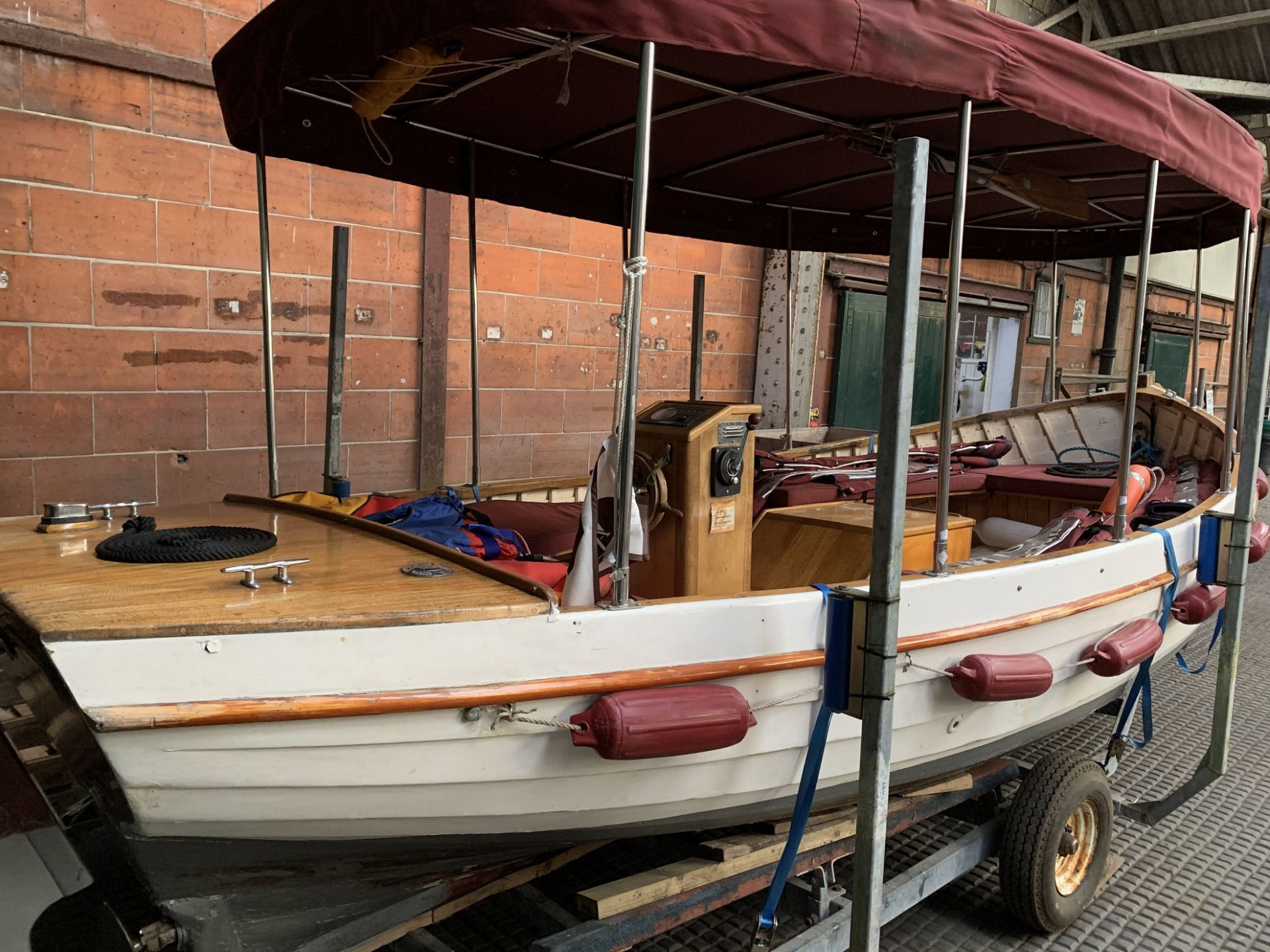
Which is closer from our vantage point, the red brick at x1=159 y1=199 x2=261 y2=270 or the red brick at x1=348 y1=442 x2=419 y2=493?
the red brick at x1=159 y1=199 x2=261 y2=270

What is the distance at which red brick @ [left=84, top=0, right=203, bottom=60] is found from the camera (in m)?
4.11

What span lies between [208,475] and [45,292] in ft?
3.72

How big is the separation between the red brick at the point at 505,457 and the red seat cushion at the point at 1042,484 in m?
2.99

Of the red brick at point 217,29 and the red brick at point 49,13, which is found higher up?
the red brick at point 217,29

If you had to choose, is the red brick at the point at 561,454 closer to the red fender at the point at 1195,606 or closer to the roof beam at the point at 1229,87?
the red fender at the point at 1195,606

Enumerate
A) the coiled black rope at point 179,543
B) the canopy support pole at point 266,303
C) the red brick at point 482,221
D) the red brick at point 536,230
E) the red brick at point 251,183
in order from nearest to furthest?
1. the coiled black rope at point 179,543
2. the canopy support pole at point 266,303
3. the red brick at point 251,183
4. the red brick at point 482,221
5. the red brick at point 536,230

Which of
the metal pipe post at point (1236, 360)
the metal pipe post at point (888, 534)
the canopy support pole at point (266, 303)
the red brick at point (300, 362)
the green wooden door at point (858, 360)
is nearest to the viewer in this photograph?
the metal pipe post at point (888, 534)

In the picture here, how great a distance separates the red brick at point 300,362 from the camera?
16.1 ft

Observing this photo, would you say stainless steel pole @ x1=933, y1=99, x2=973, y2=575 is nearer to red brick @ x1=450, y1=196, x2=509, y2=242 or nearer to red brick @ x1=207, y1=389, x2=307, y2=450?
red brick @ x1=207, y1=389, x2=307, y2=450

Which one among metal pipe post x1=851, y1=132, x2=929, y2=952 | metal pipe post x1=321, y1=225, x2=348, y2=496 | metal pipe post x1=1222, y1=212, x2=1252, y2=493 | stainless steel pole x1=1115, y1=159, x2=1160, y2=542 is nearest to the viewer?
metal pipe post x1=851, y1=132, x2=929, y2=952

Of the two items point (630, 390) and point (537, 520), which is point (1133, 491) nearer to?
point (537, 520)

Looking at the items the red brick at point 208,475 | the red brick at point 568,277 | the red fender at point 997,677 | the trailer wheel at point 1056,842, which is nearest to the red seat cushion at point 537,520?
the red fender at point 997,677

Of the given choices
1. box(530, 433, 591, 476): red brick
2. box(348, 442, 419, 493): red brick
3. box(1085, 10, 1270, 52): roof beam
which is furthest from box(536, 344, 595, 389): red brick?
box(1085, 10, 1270, 52): roof beam

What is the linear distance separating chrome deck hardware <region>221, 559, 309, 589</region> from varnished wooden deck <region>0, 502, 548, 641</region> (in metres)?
0.02
